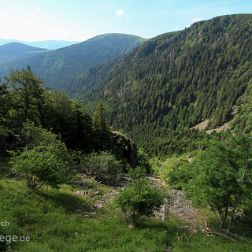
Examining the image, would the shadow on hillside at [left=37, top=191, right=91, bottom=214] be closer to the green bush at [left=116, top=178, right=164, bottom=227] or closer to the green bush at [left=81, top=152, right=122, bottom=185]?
the green bush at [left=116, top=178, right=164, bottom=227]

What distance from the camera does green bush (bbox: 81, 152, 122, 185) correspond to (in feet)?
145

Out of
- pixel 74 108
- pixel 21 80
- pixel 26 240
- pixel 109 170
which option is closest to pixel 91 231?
pixel 26 240

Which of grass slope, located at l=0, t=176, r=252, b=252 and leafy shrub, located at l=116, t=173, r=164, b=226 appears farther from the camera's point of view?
leafy shrub, located at l=116, t=173, r=164, b=226

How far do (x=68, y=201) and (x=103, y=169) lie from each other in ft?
49.7

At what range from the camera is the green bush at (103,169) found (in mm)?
44188

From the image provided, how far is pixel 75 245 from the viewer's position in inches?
778

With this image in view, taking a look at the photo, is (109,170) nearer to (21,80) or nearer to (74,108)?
(21,80)

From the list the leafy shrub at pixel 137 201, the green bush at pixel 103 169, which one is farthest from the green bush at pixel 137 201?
the green bush at pixel 103 169

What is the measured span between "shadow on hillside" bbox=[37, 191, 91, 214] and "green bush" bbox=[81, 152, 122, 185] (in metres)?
13.1

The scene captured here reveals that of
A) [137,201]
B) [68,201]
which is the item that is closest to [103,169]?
[68,201]

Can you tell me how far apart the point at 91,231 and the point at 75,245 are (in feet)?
9.54

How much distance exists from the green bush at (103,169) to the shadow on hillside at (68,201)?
13.1 meters

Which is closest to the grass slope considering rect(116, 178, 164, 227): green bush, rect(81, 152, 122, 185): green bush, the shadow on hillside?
the shadow on hillside

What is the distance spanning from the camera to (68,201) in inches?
1145
